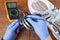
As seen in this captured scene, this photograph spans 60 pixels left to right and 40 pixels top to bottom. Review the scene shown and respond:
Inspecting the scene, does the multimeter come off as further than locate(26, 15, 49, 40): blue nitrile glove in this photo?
Yes

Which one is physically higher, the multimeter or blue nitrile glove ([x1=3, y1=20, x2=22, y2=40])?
the multimeter

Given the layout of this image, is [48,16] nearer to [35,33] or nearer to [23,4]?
[35,33]

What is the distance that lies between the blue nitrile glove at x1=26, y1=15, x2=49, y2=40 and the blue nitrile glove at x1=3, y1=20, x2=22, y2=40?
0.23 feet

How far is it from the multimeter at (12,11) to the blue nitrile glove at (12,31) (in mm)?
60

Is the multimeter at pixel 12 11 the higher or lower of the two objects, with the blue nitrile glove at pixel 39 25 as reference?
higher

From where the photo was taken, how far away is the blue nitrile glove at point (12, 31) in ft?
2.72

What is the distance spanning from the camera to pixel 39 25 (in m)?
0.82

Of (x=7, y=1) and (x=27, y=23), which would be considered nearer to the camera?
(x=27, y=23)

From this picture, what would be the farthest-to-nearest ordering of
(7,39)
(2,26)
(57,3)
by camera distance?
(57,3) → (2,26) → (7,39)

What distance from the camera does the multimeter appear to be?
3.02 feet

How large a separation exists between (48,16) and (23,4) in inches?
9.3

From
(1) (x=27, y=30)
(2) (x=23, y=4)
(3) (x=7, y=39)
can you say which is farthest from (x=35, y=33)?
(2) (x=23, y=4)

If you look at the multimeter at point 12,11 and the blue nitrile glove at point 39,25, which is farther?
the multimeter at point 12,11

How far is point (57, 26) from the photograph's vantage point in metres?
0.83
